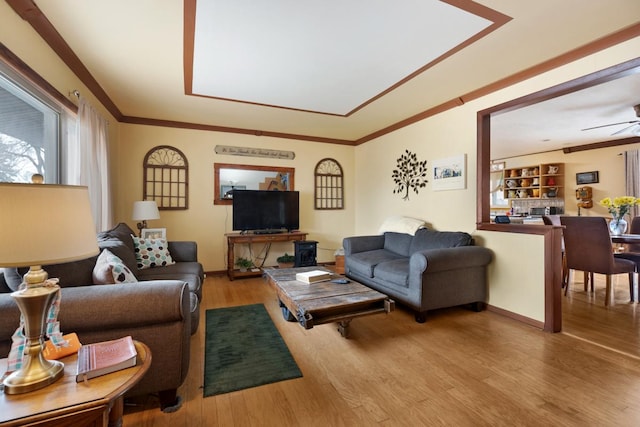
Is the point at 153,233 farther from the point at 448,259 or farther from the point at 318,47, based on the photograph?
the point at 448,259

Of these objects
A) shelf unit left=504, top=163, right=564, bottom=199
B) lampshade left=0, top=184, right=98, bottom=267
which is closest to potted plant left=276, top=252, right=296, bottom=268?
lampshade left=0, top=184, right=98, bottom=267

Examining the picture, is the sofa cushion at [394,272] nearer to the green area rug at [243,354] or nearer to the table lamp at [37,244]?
the green area rug at [243,354]

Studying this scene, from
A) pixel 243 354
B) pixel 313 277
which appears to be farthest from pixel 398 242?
pixel 243 354

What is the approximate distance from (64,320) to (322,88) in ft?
9.46

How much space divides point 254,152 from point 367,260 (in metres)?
2.61

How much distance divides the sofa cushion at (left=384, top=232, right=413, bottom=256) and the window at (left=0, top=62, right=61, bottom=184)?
370 cm

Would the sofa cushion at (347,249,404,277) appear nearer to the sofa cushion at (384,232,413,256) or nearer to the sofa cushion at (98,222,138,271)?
the sofa cushion at (384,232,413,256)

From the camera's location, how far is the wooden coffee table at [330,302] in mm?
2021

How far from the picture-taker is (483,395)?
5.58 feet

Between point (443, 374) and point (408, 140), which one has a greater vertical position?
point (408, 140)

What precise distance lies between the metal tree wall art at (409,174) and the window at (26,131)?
12.9 ft

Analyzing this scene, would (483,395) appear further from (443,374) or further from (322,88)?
(322,88)

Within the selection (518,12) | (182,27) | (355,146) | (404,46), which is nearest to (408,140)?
(355,146)

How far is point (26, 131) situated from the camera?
2184 millimetres
